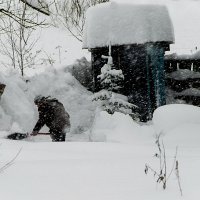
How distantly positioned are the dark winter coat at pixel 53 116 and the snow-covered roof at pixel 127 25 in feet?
13.8

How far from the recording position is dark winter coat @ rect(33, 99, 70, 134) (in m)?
7.50

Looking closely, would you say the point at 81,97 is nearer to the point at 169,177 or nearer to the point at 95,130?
the point at 95,130

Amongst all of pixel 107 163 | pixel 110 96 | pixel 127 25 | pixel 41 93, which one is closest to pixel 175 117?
pixel 107 163

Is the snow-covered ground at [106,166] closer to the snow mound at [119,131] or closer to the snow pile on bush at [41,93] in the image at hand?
the snow mound at [119,131]

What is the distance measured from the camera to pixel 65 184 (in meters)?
2.68

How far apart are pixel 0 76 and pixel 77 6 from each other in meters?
11.6

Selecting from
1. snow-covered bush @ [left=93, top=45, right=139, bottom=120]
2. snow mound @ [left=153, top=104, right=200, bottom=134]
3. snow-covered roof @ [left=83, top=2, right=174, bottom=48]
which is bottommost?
snow-covered bush @ [left=93, top=45, right=139, bottom=120]

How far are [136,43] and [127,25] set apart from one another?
1.91 ft

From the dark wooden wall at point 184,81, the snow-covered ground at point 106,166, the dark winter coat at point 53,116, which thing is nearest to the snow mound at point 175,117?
the snow-covered ground at point 106,166

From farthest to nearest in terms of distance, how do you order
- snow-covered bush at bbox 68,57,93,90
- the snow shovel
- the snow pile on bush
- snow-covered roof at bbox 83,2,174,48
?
snow-covered bush at bbox 68,57,93,90
snow-covered roof at bbox 83,2,174,48
the snow pile on bush
the snow shovel

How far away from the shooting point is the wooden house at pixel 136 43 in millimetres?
11227

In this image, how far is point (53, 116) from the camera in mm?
7656

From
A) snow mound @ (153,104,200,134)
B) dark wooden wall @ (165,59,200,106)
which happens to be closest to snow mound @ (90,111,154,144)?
snow mound @ (153,104,200,134)

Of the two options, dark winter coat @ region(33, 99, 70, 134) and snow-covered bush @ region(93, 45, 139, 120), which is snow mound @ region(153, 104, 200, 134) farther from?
snow-covered bush @ region(93, 45, 139, 120)
